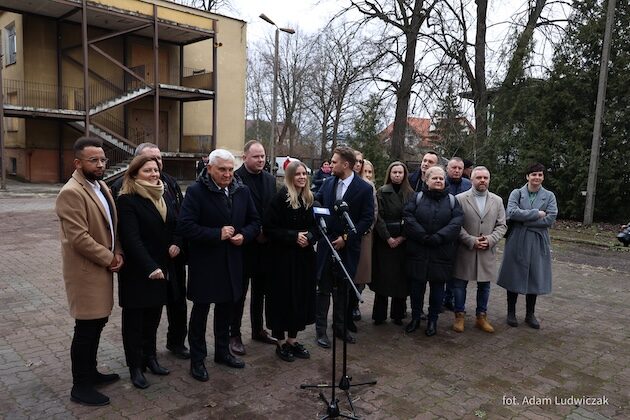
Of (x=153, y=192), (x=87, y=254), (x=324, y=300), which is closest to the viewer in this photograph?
(x=87, y=254)

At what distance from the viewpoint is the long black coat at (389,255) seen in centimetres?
547

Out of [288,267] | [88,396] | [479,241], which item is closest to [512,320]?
[479,241]

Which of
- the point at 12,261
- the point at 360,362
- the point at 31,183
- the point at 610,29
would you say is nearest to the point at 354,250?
the point at 360,362

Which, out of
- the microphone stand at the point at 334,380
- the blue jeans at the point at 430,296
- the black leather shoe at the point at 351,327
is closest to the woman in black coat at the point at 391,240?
the blue jeans at the point at 430,296

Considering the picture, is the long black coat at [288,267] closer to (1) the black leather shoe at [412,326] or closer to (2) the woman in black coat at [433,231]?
(2) the woman in black coat at [433,231]

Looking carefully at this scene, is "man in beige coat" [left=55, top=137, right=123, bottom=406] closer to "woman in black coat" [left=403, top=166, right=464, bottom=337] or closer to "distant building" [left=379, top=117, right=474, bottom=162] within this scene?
"woman in black coat" [left=403, top=166, right=464, bottom=337]

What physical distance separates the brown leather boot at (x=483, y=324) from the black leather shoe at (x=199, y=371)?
10.4 ft

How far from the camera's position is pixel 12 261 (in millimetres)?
8195

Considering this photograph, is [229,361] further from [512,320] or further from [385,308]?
[512,320]

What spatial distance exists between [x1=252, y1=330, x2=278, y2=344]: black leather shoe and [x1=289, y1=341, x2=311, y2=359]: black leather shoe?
1.23 feet

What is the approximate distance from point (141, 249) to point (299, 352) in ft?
6.02

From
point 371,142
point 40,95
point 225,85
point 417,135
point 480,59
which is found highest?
point 480,59

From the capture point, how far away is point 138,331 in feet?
13.2

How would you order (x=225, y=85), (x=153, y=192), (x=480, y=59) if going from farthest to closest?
(x=225, y=85), (x=480, y=59), (x=153, y=192)
